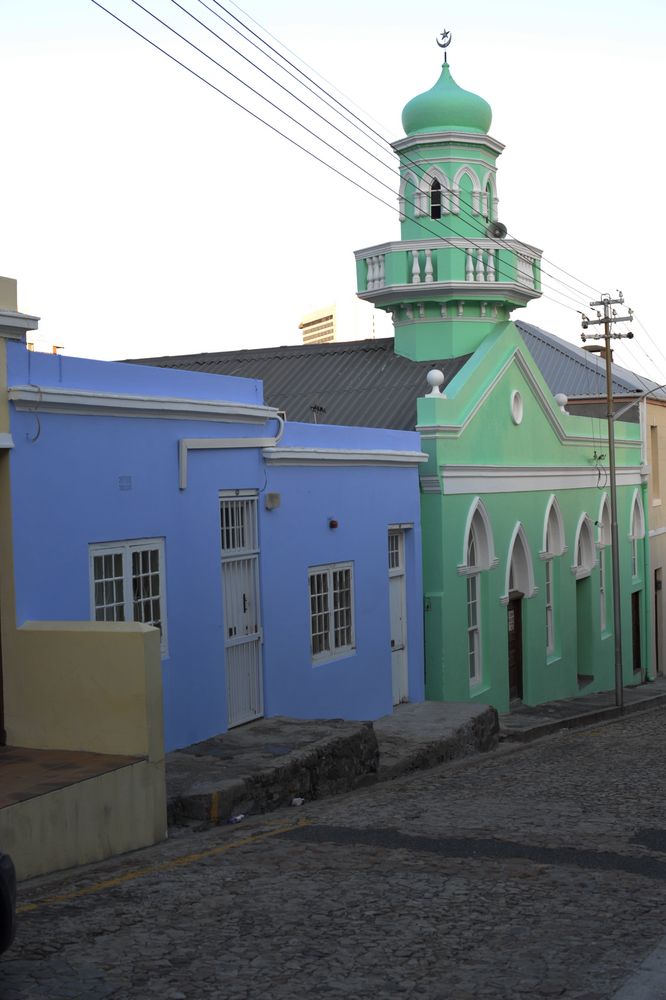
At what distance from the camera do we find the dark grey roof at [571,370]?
133ft

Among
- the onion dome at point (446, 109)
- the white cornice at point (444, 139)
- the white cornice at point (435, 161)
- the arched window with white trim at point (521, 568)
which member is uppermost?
the onion dome at point (446, 109)

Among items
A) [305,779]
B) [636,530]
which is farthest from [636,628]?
[305,779]

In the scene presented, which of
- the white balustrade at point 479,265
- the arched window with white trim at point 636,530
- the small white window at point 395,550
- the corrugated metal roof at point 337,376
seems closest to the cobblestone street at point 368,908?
the small white window at point 395,550

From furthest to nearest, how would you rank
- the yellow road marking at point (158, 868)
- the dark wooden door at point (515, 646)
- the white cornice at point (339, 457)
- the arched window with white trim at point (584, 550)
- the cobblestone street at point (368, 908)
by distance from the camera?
the arched window with white trim at point (584, 550)
the dark wooden door at point (515, 646)
the white cornice at point (339, 457)
the yellow road marking at point (158, 868)
the cobblestone street at point (368, 908)

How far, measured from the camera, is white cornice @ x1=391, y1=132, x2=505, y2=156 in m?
24.1

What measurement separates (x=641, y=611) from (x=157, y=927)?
27.6m

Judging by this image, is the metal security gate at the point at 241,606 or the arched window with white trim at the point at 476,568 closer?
the metal security gate at the point at 241,606

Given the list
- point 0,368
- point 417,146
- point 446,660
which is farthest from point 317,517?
point 417,146

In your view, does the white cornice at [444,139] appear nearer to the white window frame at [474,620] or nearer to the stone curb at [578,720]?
the white window frame at [474,620]

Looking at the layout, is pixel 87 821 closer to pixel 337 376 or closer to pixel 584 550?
pixel 337 376

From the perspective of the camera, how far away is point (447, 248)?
2320cm

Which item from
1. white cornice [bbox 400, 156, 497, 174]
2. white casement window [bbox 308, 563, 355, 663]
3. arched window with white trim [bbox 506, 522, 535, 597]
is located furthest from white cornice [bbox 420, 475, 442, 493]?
white cornice [bbox 400, 156, 497, 174]

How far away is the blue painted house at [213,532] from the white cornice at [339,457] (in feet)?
0.09

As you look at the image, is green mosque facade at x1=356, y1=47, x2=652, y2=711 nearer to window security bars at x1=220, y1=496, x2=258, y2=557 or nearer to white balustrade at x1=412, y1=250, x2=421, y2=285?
white balustrade at x1=412, y1=250, x2=421, y2=285
